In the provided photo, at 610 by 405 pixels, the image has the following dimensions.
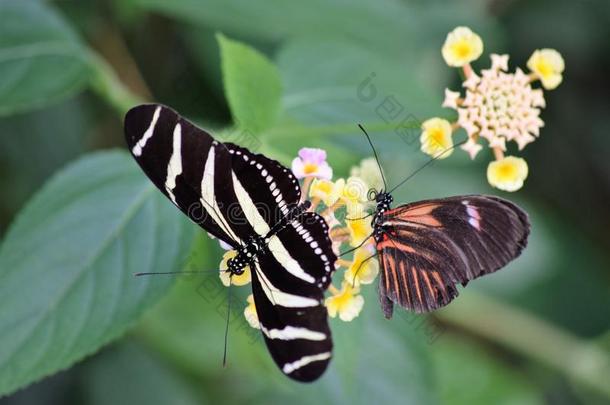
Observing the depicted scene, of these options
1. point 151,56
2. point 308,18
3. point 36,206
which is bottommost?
point 151,56

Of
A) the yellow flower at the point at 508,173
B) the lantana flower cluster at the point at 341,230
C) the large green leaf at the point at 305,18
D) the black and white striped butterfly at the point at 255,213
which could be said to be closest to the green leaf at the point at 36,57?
the large green leaf at the point at 305,18

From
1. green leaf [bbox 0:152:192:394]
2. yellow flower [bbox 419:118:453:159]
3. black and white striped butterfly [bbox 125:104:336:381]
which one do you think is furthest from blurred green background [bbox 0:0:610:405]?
black and white striped butterfly [bbox 125:104:336:381]

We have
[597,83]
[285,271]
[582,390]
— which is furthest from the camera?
[597,83]

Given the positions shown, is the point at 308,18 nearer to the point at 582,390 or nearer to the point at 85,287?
the point at 85,287

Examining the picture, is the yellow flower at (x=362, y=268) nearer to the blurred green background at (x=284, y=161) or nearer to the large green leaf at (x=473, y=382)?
the blurred green background at (x=284, y=161)

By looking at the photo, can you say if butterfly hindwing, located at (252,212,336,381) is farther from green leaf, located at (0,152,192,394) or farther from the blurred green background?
green leaf, located at (0,152,192,394)

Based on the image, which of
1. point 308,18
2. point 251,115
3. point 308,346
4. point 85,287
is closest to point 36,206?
point 85,287
